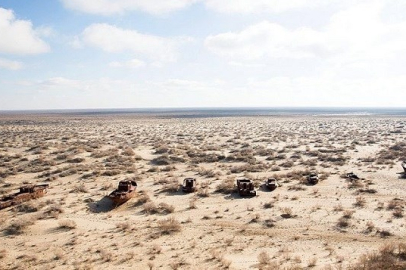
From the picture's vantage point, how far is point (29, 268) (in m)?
10.4

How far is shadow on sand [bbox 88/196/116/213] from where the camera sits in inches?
632

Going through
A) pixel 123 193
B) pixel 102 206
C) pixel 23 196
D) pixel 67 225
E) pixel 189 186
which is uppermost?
pixel 123 193

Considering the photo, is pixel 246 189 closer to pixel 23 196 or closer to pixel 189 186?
pixel 189 186

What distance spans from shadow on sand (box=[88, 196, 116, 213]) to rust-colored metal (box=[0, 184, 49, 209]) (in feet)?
10.5

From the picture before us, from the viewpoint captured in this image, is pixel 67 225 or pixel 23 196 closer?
pixel 67 225

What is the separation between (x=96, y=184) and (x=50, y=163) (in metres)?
8.52

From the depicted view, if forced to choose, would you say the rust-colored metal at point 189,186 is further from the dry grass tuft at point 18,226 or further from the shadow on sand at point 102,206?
the dry grass tuft at point 18,226

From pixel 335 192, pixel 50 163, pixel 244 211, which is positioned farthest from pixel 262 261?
pixel 50 163

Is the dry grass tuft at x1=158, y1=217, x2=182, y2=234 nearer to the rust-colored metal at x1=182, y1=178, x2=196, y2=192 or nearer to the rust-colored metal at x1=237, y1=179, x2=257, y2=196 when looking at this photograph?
the rust-colored metal at x1=182, y1=178, x2=196, y2=192

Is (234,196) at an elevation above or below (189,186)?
below

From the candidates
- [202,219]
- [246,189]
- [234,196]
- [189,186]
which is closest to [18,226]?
[202,219]

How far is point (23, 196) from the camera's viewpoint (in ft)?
55.3

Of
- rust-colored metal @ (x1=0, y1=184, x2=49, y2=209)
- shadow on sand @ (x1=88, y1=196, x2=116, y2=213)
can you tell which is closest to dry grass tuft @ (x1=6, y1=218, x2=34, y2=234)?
rust-colored metal @ (x1=0, y1=184, x2=49, y2=209)

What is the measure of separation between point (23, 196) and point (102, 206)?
4.18 meters
